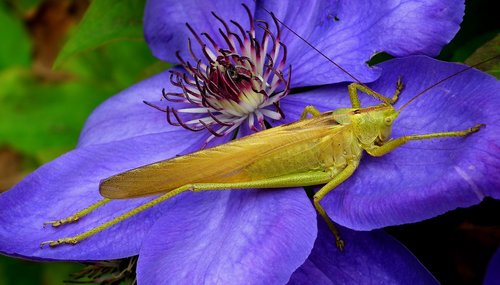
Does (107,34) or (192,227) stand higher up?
(107,34)

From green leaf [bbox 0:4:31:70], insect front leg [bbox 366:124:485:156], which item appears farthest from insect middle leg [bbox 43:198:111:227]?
green leaf [bbox 0:4:31:70]

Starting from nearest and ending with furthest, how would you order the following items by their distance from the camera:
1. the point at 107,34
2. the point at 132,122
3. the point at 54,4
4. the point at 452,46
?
the point at 452,46
the point at 132,122
the point at 107,34
the point at 54,4

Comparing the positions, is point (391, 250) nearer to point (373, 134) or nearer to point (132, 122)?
point (373, 134)

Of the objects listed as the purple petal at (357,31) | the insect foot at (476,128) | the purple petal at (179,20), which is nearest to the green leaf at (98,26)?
the purple petal at (179,20)

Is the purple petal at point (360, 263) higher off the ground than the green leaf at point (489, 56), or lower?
lower

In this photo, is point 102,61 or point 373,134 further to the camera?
point 102,61

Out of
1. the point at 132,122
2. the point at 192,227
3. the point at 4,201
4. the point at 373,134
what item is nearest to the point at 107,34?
the point at 132,122

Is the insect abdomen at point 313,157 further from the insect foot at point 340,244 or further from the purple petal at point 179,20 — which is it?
the purple petal at point 179,20
